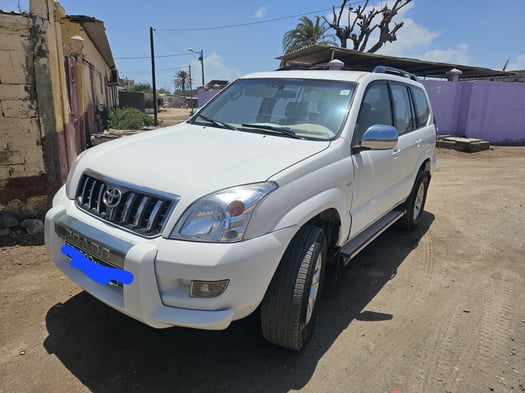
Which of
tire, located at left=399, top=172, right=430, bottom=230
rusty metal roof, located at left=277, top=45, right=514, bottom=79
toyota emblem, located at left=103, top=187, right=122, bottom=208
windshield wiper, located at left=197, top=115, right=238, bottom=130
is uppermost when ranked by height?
rusty metal roof, located at left=277, top=45, right=514, bottom=79

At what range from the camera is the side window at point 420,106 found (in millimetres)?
4838

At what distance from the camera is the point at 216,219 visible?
2.10 metres

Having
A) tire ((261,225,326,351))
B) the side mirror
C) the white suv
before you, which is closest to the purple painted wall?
the white suv

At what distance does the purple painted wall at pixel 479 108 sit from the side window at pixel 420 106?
10715mm

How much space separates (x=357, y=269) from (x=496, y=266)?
1573mm

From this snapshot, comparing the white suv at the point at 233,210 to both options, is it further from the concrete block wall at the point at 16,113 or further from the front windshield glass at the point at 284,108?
the concrete block wall at the point at 16,113

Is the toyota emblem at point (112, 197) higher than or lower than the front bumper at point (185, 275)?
higher

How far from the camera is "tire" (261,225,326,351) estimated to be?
93.6 inches

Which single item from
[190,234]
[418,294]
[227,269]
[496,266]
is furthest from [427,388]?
[496,266]

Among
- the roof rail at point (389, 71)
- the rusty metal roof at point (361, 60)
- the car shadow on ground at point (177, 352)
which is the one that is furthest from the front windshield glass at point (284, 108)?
the rusty metal roof at point (361, 60)

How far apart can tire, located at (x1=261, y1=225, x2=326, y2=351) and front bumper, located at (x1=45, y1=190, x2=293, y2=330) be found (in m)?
0.16

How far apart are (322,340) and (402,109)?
2.72 meters

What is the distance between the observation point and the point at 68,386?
91.0 inches

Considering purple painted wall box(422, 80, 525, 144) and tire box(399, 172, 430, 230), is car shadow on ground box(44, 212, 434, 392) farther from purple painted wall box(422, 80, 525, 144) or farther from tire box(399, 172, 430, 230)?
purple painted wall box(422, 80, 525, 144)
